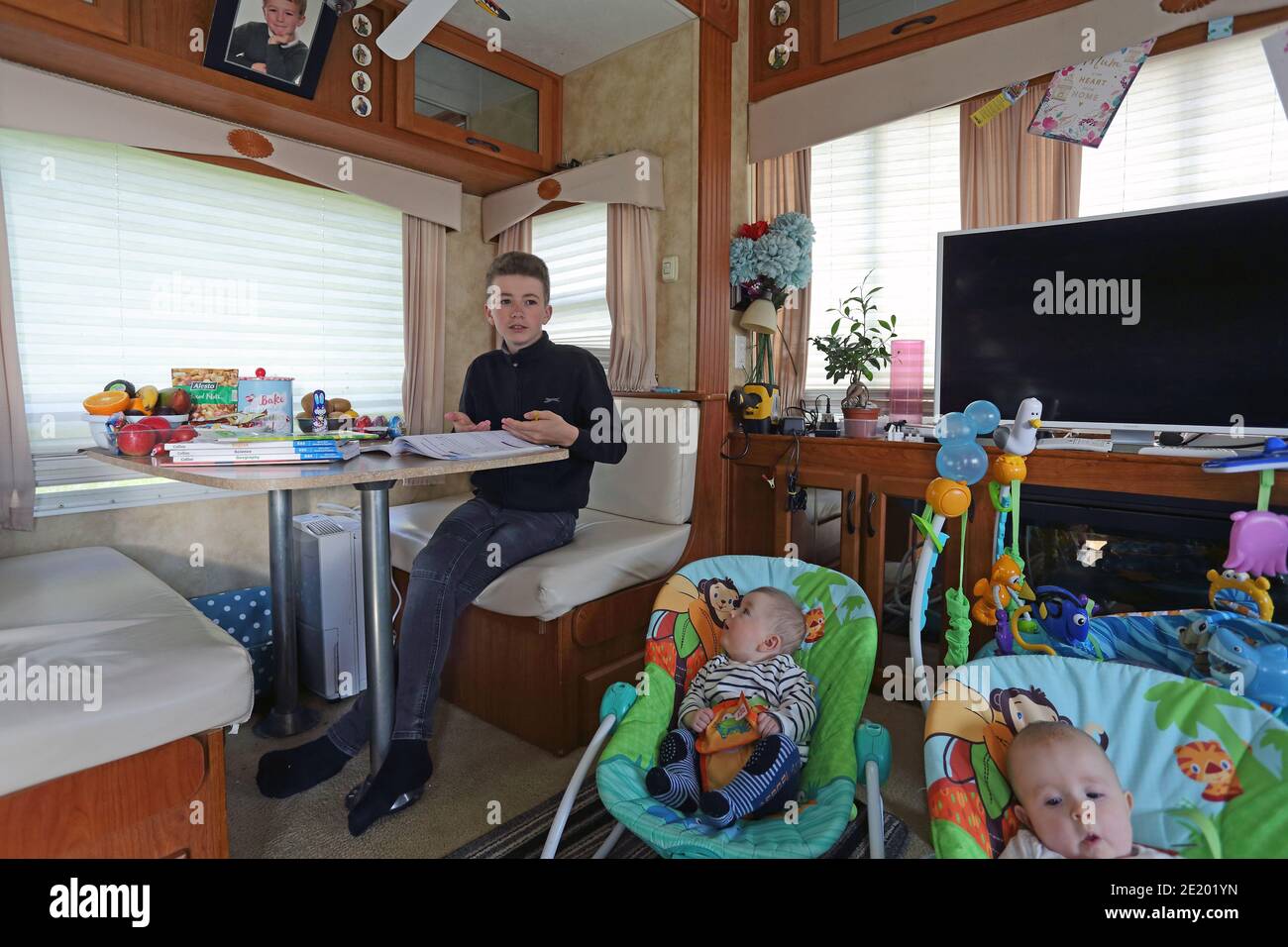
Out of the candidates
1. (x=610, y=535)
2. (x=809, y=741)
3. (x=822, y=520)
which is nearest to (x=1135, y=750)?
(x=809, y=741)

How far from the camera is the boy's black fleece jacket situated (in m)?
2.23

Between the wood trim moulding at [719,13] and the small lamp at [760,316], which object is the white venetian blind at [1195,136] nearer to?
the small lamp at [760,316]

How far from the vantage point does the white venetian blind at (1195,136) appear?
8.66 feet

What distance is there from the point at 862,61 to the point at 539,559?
2.10m

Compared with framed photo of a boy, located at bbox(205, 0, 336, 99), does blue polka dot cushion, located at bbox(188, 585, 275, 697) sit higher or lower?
lower

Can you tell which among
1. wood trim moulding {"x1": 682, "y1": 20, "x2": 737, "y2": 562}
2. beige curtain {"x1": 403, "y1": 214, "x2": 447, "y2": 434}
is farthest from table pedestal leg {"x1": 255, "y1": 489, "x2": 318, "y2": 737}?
wood trim moulding {"x1": 682, "y1": 20, "x2": 737, "y2": 562}

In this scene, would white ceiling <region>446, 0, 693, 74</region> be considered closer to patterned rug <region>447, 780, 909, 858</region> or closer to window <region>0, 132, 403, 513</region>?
window <region>0, 132, 403, 513</region>

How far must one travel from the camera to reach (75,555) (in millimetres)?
2170

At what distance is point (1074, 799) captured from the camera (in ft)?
3.52


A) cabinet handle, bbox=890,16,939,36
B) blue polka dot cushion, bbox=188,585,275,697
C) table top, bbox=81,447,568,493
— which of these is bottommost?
blue polka dot cushion, bbox=188,585,275,697

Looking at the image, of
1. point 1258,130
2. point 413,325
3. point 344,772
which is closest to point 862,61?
point 1258,130

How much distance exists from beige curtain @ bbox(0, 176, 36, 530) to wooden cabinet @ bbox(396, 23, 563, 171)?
1.37 meters

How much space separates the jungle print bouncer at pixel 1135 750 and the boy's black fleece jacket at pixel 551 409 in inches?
48.9

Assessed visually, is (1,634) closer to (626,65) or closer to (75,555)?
(75,555)
